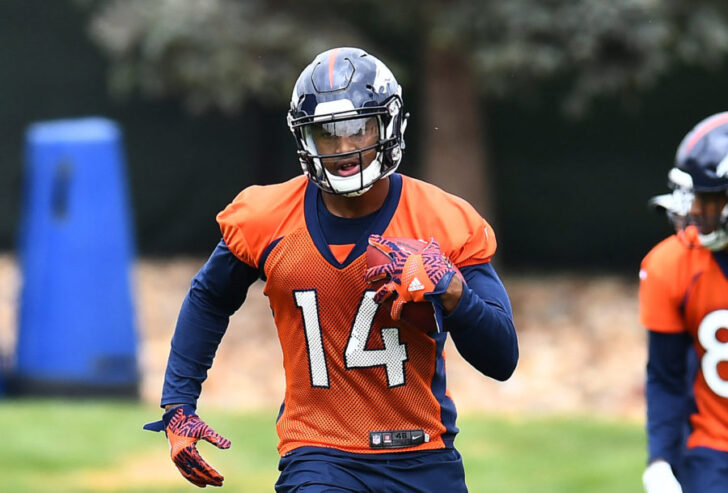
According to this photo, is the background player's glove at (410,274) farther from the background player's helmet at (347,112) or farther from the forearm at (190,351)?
the forearm at (190,351)

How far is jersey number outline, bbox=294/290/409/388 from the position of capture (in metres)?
3.79

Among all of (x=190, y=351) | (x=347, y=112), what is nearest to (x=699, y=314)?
(x=347, y=112)

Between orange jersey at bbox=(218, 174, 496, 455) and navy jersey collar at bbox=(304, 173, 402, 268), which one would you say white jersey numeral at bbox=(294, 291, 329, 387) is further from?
navy jersey collar at bbox=(304, 173, 402, 268)

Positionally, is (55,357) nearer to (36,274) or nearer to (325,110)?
(36,274)

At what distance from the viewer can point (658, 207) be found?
14.7 ft

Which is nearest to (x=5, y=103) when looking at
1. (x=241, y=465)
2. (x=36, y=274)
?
(x=36, y=274)

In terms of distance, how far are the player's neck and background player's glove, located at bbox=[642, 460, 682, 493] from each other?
1.36m

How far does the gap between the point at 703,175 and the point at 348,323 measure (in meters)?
1.35

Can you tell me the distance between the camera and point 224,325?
13.6 ft

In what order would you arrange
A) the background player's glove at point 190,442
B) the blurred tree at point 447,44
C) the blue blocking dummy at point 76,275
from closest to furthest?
1. the background player's glove at point 190,442
2. the blue blocking dummy at point 76,275
3. the blurred tree at point 447,44

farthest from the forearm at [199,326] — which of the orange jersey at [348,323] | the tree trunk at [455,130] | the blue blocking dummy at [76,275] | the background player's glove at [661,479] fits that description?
the tree trunk at [455,130]

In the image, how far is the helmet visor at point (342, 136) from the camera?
3684 millimetres

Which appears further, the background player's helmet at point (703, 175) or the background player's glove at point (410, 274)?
the background player's helmet at point (703, 175)

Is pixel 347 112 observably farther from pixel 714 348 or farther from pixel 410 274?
pixel 714 348
